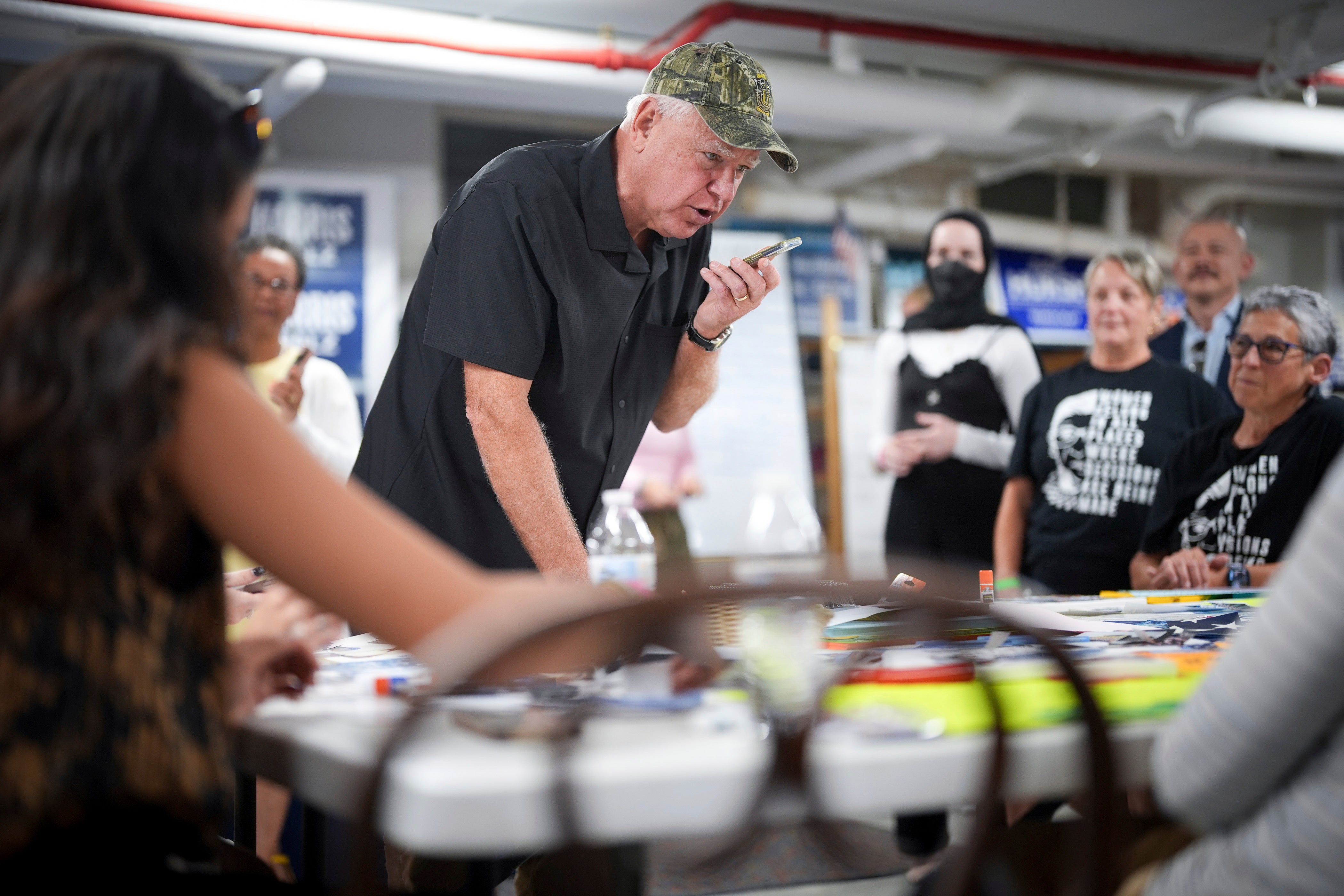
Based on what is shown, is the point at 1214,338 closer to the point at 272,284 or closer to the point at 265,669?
the point at 272,284

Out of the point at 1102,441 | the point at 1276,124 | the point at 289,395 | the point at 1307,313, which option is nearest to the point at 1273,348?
the point at 1307,313

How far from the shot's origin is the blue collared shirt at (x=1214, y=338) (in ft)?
11.4

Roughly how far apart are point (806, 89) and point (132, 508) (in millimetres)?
4701

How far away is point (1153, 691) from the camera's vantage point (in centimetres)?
94

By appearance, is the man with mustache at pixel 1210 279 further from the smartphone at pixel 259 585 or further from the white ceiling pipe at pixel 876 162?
the smartphone at pixel 259 585

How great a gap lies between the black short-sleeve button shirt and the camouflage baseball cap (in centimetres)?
16

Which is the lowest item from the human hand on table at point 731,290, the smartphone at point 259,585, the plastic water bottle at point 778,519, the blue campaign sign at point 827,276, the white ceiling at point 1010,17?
the plastic water bottle at point 778,519

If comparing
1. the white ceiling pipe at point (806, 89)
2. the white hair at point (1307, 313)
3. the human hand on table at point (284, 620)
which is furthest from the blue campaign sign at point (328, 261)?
the human hand on table at point (284, 620)

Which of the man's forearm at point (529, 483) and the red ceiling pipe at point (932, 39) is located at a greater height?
the red ceiling pipe at point (932, 39)

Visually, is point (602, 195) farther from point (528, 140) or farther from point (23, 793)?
point (528, 140)

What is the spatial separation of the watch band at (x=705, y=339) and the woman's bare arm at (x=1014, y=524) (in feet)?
5.07

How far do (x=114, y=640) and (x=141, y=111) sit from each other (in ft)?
1.18

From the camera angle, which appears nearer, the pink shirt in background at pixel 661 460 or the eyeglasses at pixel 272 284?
the eyeglasses at pixel 272 284

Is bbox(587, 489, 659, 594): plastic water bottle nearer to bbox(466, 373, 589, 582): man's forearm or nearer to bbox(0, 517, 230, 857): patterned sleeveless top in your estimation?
bbox(466, 373, 589, 582): man's forearm
